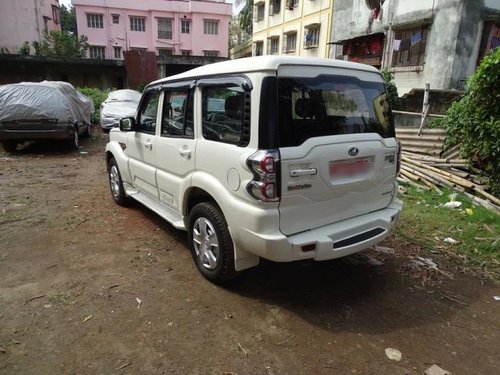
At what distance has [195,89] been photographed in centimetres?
333

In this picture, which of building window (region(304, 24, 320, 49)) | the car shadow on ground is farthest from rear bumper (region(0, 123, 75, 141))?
building window (region(304, 24, 320, 49))

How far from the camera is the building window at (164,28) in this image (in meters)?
37.1

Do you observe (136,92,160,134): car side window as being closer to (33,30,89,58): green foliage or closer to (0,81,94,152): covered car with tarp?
(0,81,94,152): covered car with tarp

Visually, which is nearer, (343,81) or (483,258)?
(343,81)

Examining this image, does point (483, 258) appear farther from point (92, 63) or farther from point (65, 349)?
point (92, 63)

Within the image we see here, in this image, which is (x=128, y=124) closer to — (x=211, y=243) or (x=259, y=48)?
(x=211, y=243)

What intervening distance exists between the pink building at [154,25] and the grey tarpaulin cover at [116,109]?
2497 cm

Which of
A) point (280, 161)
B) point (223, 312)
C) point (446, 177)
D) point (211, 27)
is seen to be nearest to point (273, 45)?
point (211, 27)

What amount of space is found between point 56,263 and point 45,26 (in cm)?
3712

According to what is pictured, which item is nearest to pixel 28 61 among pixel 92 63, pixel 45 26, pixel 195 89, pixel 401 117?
pixel 92 63

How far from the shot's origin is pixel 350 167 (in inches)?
114

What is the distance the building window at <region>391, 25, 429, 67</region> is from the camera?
48.9 ft

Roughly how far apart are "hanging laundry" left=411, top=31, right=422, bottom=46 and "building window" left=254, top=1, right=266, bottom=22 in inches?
655

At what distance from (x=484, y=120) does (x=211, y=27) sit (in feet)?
118
